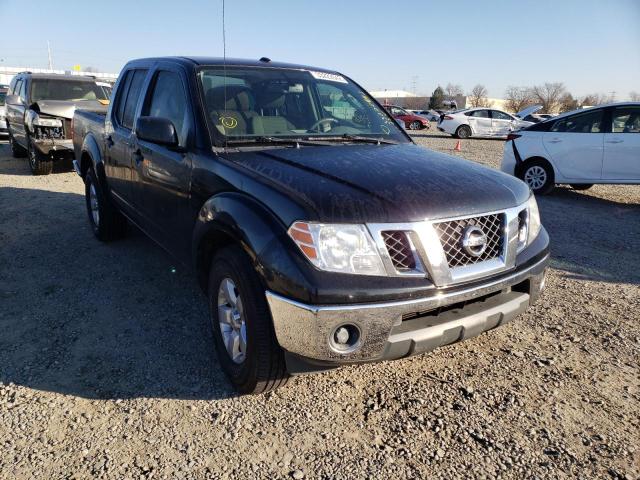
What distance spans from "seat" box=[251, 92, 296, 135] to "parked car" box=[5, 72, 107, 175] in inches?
276

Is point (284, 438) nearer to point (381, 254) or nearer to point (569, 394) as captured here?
point (381, 254)

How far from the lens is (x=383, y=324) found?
211cm

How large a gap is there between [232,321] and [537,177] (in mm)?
7362

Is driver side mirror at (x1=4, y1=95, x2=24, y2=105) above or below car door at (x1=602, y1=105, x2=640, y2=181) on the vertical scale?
above

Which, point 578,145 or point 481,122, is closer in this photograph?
point 578,145

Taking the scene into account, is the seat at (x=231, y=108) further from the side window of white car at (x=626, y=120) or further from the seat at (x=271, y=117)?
the side window of white car at (x=626, y=120)

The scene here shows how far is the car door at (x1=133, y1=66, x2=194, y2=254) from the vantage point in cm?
309

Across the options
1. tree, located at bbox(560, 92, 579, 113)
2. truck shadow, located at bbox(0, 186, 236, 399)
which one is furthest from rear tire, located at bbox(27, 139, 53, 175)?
tree, located at bbox(560, 92, 579, 113)

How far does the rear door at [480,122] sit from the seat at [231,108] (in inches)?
787

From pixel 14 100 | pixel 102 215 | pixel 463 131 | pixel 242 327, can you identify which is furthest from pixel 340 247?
pixel 463 131

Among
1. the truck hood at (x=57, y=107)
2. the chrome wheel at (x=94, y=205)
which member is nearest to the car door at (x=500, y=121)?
the truck hood at (x=57, y=107)

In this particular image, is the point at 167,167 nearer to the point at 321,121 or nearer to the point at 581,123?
the point at 321,121

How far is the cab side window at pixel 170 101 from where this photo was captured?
3184mm

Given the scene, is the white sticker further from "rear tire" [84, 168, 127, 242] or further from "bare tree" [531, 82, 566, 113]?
"bare tree" [531, 82, 566, 113]
